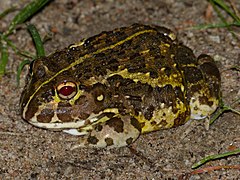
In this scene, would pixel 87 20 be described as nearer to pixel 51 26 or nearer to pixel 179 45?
pixel 51 26

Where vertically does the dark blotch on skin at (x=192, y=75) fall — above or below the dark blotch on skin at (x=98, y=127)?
above

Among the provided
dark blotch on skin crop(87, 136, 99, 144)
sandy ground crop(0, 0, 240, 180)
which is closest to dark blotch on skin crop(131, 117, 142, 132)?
sandy ground crop(0, 0, 240, 180)

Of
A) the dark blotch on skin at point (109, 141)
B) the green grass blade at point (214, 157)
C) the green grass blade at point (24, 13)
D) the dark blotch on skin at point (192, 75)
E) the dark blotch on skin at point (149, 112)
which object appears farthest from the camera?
the green grass blade at point (24, 13)

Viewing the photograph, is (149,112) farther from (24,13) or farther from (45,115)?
(24,13)

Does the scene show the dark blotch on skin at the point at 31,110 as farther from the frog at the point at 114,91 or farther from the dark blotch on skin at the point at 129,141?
the dark blotch on skin at the point at 129,141

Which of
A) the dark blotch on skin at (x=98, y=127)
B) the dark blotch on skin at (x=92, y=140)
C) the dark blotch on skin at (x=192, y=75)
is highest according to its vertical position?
the dark blotch on skin at (x=192, y=75)

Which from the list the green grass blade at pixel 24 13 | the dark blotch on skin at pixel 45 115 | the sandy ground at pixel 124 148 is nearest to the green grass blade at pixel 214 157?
the sandy ground at pixel 124 148

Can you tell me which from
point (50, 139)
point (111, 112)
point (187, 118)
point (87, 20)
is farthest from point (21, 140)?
point (87, 20)

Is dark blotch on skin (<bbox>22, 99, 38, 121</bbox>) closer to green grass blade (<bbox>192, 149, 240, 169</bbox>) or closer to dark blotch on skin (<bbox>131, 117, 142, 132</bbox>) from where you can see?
dark blotch on skin (<bbox>131, 117, 142, 132</bbox>)
